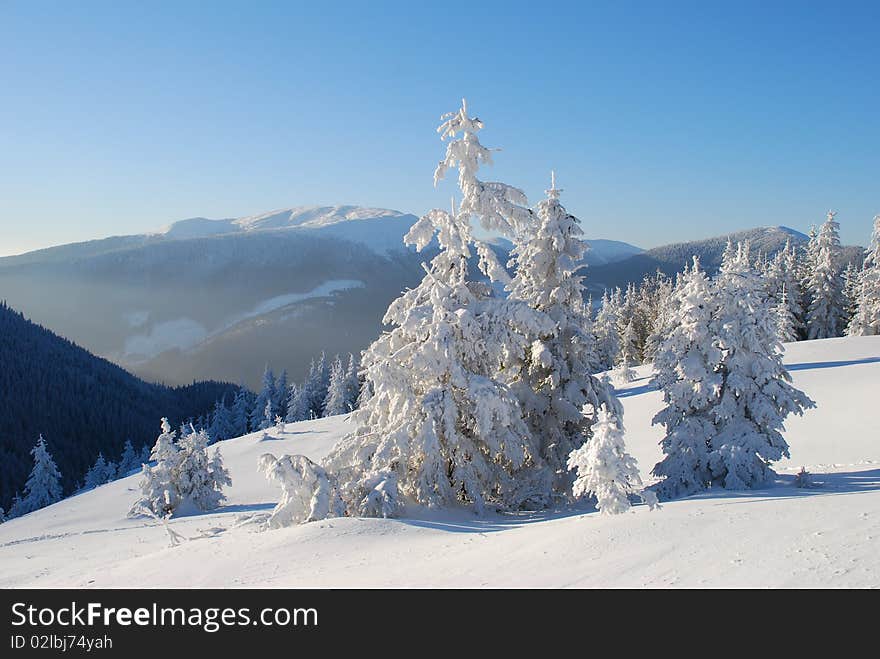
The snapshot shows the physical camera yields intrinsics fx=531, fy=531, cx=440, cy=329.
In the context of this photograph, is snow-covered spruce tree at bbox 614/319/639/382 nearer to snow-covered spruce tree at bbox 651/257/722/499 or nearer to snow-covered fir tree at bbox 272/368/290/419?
snow-covered spruce tree at bbox 651/257/722/499

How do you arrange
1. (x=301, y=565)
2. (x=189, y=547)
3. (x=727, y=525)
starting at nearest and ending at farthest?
(x=727, y=525) → (x=301, y=565) → (x=189, y=547)

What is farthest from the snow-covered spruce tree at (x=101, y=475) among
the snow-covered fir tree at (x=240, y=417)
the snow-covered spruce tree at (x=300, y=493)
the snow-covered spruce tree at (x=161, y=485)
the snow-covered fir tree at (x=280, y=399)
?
the snow-covered spruce tree at (x=300, y=493)

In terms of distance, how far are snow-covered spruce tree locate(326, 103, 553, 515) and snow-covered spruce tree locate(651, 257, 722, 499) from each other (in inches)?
144

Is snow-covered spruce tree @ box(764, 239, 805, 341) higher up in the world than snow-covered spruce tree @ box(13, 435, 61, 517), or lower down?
higher up

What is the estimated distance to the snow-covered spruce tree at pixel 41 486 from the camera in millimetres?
63906

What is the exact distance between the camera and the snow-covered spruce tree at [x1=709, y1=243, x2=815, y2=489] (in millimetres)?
13617

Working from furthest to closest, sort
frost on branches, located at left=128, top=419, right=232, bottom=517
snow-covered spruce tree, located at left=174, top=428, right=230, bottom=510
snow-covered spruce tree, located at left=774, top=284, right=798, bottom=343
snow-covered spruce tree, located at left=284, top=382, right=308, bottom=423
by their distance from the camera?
snow-covered spruce tree, located at left=284, top=382, right=308, bottom=423 < snow-covered spruce tree, located at left=774, top=284, right=798, bottom=343 < snow-covered spruce tree, located at left=174, top=428, right=230, bottom=510 < frost on branches, located at left=128, top=419, right=232, bottom=517

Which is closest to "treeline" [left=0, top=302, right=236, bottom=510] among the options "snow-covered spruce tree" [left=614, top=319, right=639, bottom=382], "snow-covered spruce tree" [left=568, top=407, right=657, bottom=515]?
"snow-covered spruce tree" [left=614, top=319, right=639, bottom=382]

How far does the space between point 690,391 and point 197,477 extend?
2491 cm

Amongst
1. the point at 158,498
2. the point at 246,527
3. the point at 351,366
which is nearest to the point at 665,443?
the point at 246,527

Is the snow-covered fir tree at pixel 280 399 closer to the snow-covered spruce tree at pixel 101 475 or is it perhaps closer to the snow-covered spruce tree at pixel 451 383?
the snow-covered spruce tree at pixel 101 475
